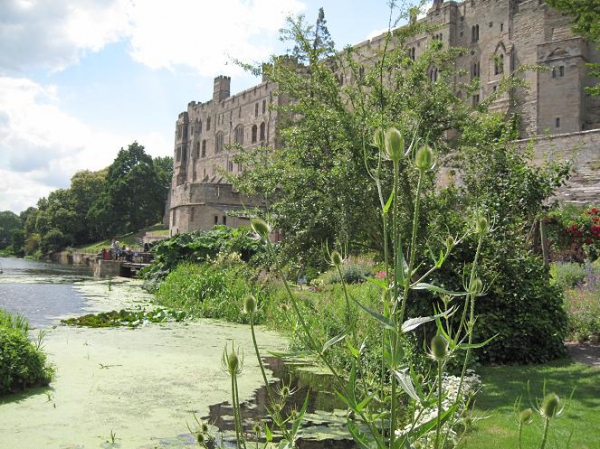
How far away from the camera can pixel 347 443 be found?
4.01 m

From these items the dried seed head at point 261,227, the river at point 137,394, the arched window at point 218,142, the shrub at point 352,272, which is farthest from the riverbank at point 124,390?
the arched window at point 218,142

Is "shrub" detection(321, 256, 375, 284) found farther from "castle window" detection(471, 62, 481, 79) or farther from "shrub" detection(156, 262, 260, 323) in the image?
"castle window" detection(471, 62, 481, 79)

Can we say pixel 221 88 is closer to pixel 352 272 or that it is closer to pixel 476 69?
pixel 476 69

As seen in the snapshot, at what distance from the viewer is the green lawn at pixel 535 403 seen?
145 inches

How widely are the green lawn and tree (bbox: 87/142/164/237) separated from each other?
52831 mm

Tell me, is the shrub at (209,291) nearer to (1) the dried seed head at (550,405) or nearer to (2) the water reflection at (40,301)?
(2) the water reflection at (40,301)

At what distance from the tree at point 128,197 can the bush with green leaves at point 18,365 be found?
5166 cm

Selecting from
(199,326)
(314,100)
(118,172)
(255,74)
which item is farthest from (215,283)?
(118,172)

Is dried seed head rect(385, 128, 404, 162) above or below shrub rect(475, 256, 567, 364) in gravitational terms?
above

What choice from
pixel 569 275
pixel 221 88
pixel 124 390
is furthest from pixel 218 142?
pixel 124 390

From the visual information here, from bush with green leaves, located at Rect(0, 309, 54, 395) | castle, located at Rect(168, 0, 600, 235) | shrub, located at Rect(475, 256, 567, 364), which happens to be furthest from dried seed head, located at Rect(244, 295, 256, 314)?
castle, located at Rect(168, 0, 600, 235)

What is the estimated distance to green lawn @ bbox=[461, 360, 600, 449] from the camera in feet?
12.1

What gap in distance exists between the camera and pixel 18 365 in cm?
484

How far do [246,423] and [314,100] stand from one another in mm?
4579
